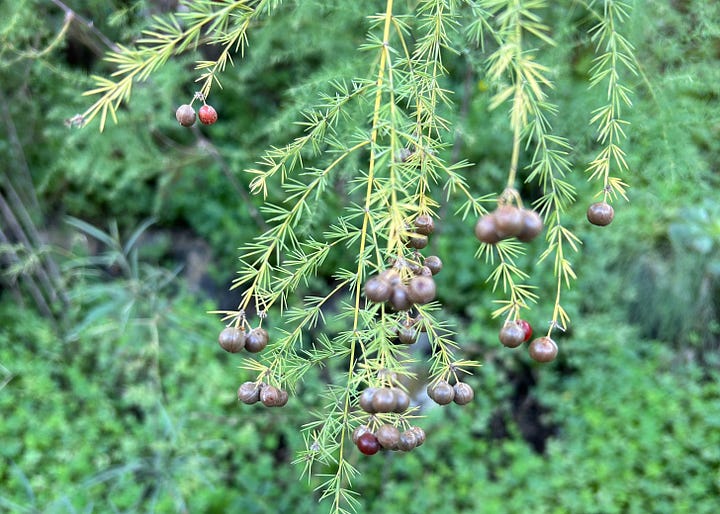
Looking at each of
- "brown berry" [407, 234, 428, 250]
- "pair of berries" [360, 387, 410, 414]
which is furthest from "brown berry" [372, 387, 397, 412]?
"brown berry" [407, 234, 428, 250]

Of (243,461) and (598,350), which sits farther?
(598,350)

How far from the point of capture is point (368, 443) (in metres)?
0.73

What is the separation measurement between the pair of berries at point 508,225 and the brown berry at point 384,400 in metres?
0.21

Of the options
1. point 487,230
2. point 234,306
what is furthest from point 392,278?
point 234,306

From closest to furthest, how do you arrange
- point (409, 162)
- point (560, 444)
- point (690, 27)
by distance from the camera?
1. point (409, 162)
2. point (690, 27)
3. point (560, 444)

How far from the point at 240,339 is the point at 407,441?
0.27m

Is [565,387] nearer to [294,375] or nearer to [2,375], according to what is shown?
[294,375]

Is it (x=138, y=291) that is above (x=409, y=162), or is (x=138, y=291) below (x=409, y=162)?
below

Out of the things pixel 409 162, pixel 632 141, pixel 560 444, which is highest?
pixel 409 162

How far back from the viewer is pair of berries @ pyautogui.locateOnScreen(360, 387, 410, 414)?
64cm

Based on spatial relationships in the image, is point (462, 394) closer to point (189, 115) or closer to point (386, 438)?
point (386, 438)

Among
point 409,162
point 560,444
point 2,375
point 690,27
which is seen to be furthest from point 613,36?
point 2,375

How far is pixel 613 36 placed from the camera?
79 centimetres

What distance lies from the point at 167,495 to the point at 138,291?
0.82m
